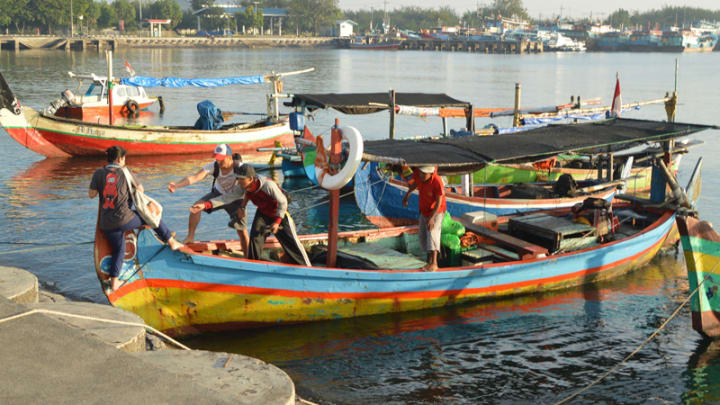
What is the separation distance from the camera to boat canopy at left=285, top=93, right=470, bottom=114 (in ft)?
63.1

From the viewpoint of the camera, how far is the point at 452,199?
15930mm

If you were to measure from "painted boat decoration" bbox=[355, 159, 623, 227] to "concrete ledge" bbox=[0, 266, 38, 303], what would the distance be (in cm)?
873

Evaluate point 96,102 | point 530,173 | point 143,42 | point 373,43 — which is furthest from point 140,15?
point 530,173

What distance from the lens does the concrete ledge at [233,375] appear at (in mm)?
6195

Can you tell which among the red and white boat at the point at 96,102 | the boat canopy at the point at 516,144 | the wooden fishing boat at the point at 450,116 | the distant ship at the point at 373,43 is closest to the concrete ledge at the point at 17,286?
the boat canopy at the point at 516,144

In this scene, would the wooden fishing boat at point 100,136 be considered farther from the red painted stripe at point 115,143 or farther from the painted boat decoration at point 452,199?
the painted boat decoration at point 452,199

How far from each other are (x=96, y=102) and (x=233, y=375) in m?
29.7

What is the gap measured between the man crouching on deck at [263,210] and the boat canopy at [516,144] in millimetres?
1468

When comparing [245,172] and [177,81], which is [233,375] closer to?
[245,172]

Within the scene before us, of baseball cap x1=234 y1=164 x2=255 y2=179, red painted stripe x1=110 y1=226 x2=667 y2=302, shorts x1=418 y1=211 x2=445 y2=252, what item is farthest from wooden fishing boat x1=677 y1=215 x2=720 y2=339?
baseball cap x1=234 y1=164 x2=255 y2=179

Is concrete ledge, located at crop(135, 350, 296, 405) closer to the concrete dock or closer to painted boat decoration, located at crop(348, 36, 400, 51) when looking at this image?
the concrete dock

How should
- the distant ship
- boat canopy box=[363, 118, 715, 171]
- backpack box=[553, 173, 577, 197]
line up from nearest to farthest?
1. boat canopy box=[363, 118, 715, 171]
2. backpack box=[553, 173, 577, 197]
3. the distant ship

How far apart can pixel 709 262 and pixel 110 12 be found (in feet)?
437

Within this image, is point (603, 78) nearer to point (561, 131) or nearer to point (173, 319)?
point (561, 131)
